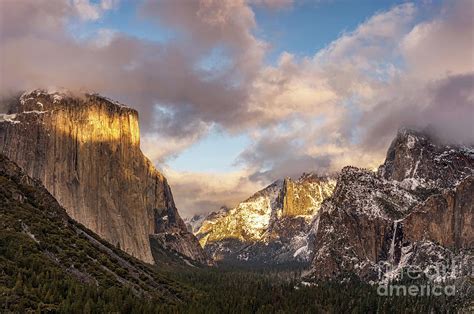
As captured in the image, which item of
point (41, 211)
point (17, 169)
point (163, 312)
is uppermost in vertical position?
point (17, 169)

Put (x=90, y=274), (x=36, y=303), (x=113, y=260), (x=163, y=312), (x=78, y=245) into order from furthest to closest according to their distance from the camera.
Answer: (x=113, y=260)
(x=78, y=245)
(x=90, y=274)
(x=163, y=312)
(x=36, y=303)

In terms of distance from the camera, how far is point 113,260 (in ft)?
617

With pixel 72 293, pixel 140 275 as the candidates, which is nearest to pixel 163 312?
pixel 72 293

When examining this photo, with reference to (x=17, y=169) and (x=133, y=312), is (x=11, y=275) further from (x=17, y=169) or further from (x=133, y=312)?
(x=17, y=169)

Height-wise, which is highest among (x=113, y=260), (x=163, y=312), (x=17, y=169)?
(x=17, y=169)

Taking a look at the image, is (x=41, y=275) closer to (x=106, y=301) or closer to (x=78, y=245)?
(x=106, y=301)

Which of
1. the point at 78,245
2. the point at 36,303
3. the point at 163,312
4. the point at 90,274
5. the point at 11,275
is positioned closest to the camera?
the point at 36,303

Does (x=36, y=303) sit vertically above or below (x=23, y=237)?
below

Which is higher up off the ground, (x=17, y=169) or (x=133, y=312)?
(x=17, y=169)

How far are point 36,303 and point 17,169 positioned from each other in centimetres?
9318

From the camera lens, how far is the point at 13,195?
172m

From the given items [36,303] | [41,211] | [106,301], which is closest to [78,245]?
[41,211]

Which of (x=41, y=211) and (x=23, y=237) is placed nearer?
(x=23, y=237)

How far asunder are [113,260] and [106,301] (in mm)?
53963
